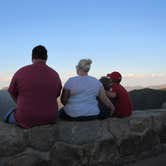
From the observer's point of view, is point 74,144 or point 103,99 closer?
point 74,144

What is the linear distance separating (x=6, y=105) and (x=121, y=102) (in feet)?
6.41

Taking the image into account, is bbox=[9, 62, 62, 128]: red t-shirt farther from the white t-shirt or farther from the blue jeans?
the white t-shirt

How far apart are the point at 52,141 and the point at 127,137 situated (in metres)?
1.42

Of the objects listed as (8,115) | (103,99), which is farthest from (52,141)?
(103,99)

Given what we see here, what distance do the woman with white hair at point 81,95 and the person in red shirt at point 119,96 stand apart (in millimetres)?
571

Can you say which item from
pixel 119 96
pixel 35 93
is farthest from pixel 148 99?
pixel 35 93

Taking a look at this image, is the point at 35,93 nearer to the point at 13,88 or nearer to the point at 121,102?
the point at 13,88

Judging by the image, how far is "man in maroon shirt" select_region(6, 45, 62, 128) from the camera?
6.19 metres

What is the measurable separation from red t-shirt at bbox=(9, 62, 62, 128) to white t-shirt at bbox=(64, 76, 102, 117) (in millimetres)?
451

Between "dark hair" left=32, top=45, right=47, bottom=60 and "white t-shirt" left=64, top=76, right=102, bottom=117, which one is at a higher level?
"dark hair" left=32, top=45, right=47, bottom=60

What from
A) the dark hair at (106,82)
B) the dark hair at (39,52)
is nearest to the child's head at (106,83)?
the dark hair at (106,82)

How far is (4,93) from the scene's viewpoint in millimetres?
6691

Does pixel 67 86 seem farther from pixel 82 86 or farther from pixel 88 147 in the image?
pixel 88 147

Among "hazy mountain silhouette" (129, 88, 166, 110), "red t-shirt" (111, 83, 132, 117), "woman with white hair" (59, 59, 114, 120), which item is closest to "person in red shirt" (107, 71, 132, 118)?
"red t-shirt" (111, 83, 132, 117)
